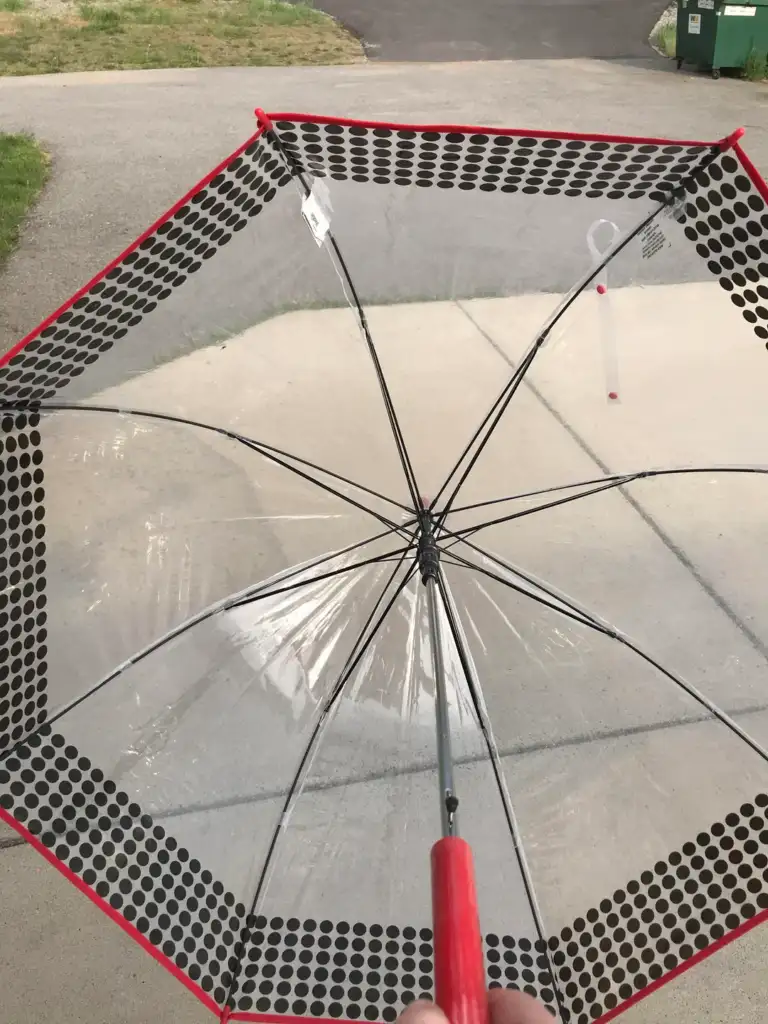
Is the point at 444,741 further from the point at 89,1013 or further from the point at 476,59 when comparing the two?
the point at 476,59

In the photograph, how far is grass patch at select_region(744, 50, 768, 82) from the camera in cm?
934

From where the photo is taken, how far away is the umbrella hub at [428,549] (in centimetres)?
165

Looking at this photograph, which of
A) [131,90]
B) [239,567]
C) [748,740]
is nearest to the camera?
[748,740]

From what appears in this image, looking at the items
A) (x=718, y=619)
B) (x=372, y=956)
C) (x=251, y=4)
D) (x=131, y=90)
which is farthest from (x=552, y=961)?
(x=251, y=4)

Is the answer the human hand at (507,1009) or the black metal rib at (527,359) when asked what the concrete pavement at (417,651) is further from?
the human hand at (507,1009)

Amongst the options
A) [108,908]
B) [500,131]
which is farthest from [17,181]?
[108,908]

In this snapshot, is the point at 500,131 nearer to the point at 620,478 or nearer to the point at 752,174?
the point at 752,174

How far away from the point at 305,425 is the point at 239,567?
33 cm

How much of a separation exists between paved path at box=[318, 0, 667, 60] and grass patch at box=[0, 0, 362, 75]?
1.97ft

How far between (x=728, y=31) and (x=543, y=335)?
366 inches

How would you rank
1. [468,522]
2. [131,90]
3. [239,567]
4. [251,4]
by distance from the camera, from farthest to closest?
[251,4] < [131,90] < [468,522] < [239,567]

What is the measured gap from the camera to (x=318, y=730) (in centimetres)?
172

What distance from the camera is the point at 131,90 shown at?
875cm

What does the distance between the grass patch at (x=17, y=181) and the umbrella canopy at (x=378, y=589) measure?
3.81 m
